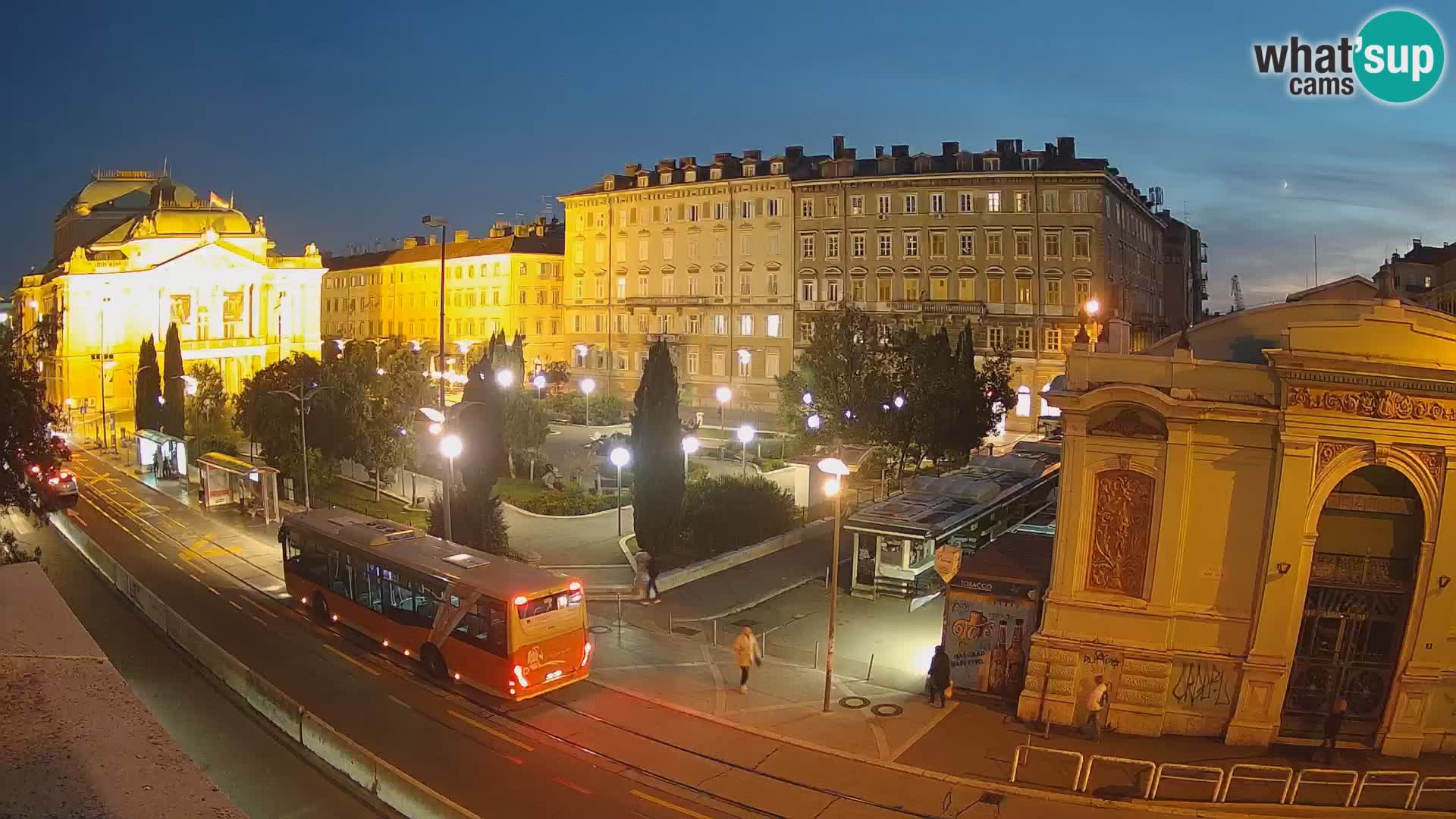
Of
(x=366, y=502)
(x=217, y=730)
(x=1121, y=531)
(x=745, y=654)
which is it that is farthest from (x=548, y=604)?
(x=366, y=502)

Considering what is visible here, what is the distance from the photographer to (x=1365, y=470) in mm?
16906

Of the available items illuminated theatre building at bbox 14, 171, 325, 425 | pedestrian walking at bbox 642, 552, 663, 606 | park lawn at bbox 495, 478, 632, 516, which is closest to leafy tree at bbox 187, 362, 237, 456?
illuminated theatre building at bbox 14, 171, 325, 425

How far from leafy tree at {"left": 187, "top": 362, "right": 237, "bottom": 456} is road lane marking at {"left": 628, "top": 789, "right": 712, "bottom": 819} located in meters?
46.9

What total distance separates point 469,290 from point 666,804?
79.1 m

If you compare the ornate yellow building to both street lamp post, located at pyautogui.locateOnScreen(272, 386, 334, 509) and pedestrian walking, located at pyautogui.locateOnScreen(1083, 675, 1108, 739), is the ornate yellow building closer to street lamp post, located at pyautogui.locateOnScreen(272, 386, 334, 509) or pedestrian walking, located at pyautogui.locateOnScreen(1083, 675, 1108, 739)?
pedestrian walking, located at pyautogui.locateOnScreen(1083, 675, 1108, 739)

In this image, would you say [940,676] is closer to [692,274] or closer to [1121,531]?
[1121,531]

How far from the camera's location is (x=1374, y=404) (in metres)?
16.2

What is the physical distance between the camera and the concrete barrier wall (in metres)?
13.1

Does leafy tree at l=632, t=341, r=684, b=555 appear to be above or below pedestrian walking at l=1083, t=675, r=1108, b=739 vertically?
above

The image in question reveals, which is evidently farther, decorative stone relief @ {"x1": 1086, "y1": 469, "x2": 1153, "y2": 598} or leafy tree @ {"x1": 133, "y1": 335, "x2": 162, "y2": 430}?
leafy tree @ {"x1": 133, "y1": 335, "x2": 162, "y2": 430}

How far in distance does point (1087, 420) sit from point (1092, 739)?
5547 mm

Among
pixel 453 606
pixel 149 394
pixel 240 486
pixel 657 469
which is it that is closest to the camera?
pixel 453 606

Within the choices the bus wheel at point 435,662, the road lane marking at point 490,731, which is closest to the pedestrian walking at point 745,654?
the road lane marking at point 490,731

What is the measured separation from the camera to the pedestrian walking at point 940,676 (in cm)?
1873
